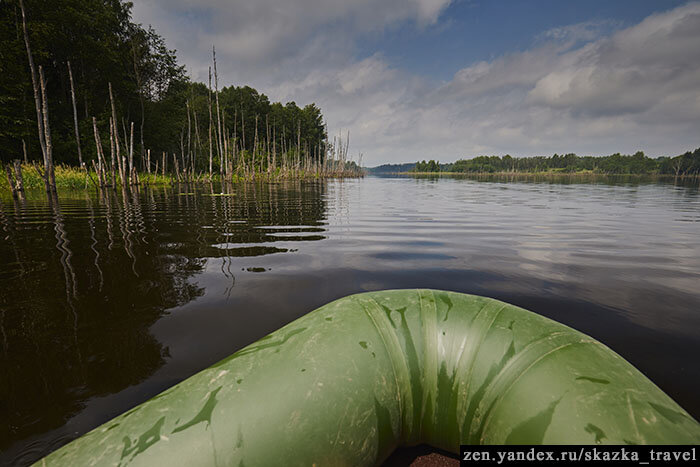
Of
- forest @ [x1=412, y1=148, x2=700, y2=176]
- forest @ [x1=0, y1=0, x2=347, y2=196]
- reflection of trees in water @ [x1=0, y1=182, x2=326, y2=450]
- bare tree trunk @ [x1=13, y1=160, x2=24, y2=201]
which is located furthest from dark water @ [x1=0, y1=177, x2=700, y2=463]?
forest @ [x1=412, y1=148, x2=700, y2=176]

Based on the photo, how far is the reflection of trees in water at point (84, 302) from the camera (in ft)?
5.92

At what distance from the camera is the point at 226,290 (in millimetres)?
3484

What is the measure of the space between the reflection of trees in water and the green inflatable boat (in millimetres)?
1046

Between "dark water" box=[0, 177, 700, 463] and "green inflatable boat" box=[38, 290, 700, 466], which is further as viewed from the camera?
"dark water" box=[0, 177, 700, 463]

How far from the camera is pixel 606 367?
4.18 feet

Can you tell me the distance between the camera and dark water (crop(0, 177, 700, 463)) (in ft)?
6.21

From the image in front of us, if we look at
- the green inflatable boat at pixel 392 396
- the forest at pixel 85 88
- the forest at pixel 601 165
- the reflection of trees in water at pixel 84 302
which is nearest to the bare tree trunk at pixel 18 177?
the forest at pixel 85 88

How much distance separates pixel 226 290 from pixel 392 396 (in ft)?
8.76

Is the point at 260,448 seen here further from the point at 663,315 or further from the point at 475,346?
the point at 663,315

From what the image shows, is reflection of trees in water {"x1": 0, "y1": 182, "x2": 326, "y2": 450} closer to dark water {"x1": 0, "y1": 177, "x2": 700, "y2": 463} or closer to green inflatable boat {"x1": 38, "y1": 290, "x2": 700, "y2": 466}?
dark water {"x1": 0, "y1": 177, "x2": 700, "y2": 463}

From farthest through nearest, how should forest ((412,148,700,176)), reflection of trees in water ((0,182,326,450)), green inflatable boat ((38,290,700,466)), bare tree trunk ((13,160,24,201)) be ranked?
forest ((412,148,700,176)) → bare tree trunk ((13,160,24,201)) → reflection of trees in water ((0,182,326,450)) → green inflatable boat ((38,290,700,466))

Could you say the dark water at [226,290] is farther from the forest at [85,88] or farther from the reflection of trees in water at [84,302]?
the forest at [85,88]

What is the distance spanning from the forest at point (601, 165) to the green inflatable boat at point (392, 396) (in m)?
195

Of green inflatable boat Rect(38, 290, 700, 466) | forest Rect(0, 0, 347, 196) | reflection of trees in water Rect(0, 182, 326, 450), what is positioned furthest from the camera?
forest Rect(0, 0, 347, 196)
